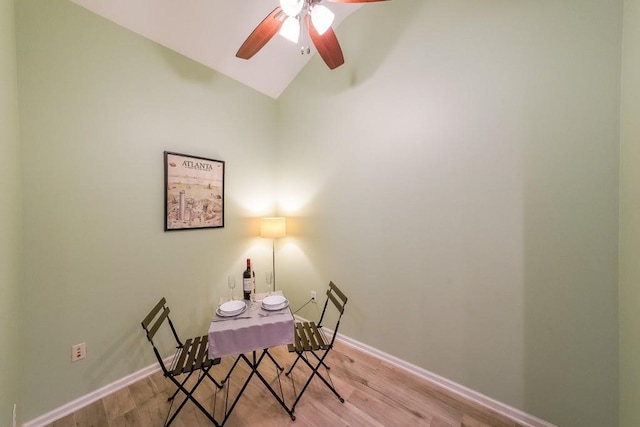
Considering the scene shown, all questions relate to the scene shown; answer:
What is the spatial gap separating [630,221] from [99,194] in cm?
320

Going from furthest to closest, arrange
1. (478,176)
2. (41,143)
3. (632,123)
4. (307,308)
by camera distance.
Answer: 1. (307,308)
2. (478,176)
3. (41,143)
4. (632,123)

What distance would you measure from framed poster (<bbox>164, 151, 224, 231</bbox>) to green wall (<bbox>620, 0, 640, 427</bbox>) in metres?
2.83

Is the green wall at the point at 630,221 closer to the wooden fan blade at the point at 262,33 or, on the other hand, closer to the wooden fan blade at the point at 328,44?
the wooden fan blade at the point at 328,44

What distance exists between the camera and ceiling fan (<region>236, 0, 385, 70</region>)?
4.50 feet

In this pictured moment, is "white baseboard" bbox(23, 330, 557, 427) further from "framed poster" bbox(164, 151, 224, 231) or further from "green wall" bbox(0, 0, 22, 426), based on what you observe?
"framed poster" bbox(164, 151, 224, 231)

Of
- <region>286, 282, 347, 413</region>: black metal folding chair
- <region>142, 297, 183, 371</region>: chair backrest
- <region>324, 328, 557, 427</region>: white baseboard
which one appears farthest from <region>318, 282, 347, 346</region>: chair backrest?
<region>142, 297, 183, 371</region>: chair backrest

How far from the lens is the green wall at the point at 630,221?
3.56 ft

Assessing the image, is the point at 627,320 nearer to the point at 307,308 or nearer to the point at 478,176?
the point at 478,176

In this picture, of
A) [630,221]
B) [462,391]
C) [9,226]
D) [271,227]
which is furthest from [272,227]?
[630,221]

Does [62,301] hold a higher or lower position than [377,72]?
lower

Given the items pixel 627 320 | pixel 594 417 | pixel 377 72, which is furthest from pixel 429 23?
pixel 594 417

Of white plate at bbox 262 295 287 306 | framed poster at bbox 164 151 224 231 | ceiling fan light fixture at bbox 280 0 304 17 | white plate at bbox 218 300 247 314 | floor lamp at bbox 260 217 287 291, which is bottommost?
white plate at bbox 218 300 247 314

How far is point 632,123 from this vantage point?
1.12 m

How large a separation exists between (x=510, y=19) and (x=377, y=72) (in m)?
0.94
